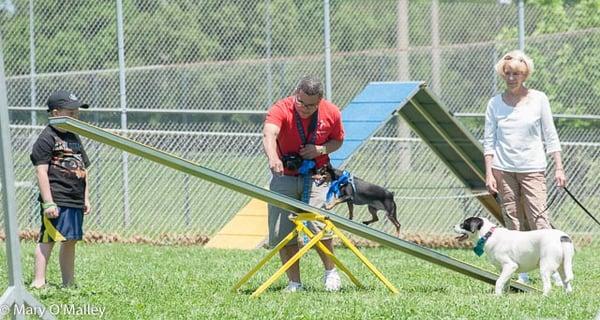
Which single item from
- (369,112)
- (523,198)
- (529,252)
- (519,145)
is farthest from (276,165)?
(369,112)

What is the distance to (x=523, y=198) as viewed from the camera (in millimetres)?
8406

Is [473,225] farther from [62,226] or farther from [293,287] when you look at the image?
[62,226]

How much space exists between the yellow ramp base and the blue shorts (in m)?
4.13

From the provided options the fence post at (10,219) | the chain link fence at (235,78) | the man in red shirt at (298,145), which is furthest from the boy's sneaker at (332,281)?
the chain link fence at (235,78)

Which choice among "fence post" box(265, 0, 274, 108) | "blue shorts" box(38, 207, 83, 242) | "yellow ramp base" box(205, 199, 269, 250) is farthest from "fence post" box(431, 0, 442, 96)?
"blue shorts" box(38, 207, 83, 242)

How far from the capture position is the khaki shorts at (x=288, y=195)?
7770mm

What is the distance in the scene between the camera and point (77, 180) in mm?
7918

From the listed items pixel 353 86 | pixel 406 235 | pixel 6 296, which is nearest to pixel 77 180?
pixel 6 296

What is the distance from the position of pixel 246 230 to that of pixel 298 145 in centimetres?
476

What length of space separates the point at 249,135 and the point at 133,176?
1448 mm

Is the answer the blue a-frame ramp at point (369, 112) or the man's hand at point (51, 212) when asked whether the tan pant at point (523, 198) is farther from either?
the man's hand at point (51, 212)

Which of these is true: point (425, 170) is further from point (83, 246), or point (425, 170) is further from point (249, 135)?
point (83, 246)

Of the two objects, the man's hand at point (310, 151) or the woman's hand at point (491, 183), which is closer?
the man's hand at point (310, 151)

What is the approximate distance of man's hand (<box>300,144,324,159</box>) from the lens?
7656 millimetres
